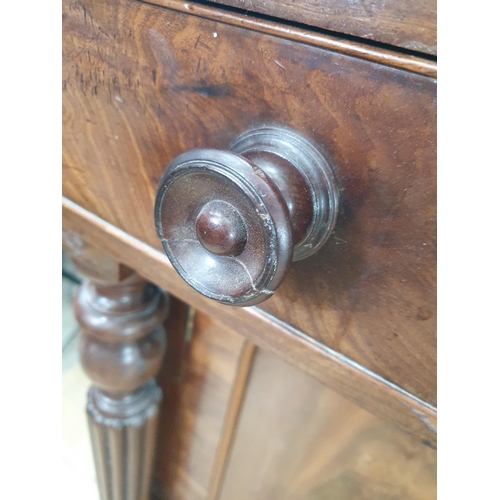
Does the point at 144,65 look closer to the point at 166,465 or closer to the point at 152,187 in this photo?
the point at 152,187

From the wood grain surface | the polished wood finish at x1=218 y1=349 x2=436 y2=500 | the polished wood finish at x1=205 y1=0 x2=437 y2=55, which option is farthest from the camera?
the wood grain surface

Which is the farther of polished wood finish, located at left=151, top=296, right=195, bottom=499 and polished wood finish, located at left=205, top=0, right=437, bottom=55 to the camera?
polished wood finish, located at left=151, top=296, right=195, bottom=499

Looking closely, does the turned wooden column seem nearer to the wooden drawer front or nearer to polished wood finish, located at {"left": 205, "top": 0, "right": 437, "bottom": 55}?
the wooden drawer front

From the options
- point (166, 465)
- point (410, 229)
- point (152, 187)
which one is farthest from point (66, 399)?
point (410, 229)

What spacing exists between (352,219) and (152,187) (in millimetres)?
129

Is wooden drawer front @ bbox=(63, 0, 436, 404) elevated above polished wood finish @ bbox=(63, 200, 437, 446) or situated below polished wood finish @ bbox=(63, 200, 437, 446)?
above

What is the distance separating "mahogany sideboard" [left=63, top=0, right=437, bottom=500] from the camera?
19 centimetres

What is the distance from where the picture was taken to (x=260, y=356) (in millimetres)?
434

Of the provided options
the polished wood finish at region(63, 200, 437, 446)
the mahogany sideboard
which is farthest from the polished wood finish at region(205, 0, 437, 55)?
the polished wood finish at region(63, 200, 437, 446)

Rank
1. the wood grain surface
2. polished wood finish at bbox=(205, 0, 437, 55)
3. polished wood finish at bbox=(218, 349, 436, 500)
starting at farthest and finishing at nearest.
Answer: the wood grain surface, polished wood finish at bbox=(218, 349, 436, 500), polished wood finish at bbox=(205, 0, 437, 55)

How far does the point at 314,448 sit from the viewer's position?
1.39 feet

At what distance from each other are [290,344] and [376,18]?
7.2 inches

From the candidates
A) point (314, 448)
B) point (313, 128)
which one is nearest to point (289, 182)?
point (313, 128)

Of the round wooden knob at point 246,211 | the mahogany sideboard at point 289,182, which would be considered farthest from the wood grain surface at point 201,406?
the round wooden knob at point 246,211
